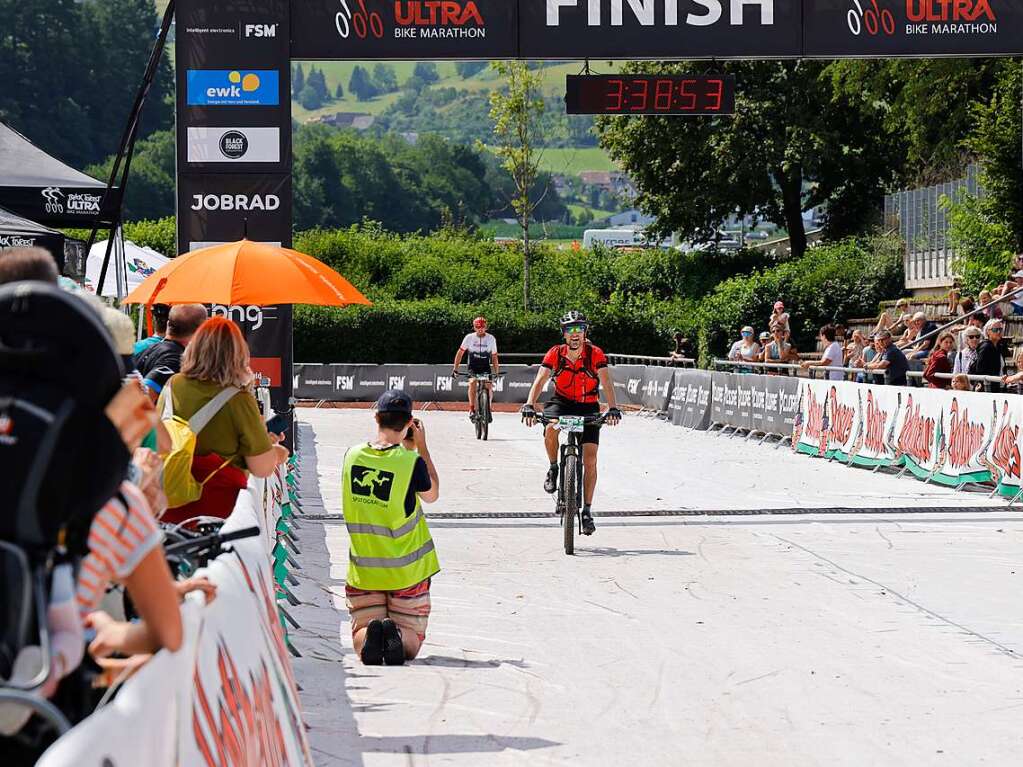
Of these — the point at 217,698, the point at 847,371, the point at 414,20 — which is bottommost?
the point at 217,698

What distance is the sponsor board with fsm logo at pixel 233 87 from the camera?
54.8ft

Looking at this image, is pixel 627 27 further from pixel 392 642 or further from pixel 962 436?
pixel 392 642

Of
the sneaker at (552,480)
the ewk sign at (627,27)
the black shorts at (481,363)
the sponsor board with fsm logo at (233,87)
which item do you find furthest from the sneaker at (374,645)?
the black shorts at (481,363)

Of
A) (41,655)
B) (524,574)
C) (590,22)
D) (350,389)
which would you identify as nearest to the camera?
(41,655)

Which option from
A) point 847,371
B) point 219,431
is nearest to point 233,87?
Answer: point 847,371

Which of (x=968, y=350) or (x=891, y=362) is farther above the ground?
(x=968, y=350)

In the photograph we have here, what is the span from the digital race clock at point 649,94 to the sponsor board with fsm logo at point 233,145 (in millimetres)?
3348

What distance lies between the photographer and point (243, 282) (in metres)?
11.7

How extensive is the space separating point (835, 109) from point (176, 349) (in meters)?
46.8

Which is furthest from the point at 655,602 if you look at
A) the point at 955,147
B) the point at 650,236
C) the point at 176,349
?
the point at 650,236

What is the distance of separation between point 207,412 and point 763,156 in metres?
48.2

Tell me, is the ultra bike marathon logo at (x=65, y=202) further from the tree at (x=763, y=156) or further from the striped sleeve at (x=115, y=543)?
the tree at (x=763, y=156)

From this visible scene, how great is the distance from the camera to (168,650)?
3.50 meters

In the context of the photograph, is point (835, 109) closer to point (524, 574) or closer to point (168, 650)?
point (524, 574)
